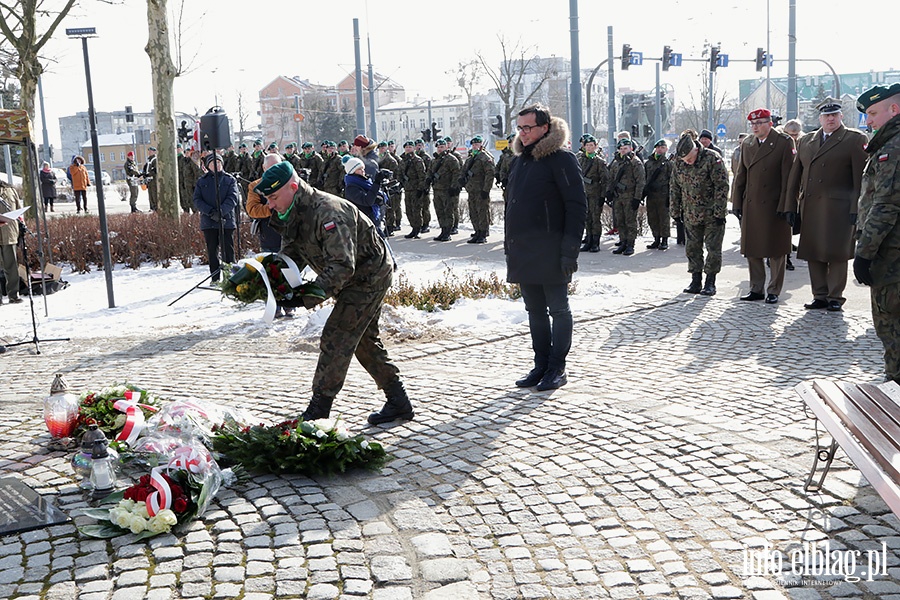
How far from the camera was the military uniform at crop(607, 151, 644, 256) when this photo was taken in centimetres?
1572

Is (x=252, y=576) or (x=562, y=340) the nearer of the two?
(x=252, y=576)

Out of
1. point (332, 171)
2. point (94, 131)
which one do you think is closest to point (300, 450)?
point (94, 131)

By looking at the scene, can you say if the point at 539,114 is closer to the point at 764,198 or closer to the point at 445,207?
the point at 764,198

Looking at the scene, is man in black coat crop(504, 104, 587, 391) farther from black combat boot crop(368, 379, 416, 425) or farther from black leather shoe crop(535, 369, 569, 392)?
black combat boot crop(368, 379, 416, 425)

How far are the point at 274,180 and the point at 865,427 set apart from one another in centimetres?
334

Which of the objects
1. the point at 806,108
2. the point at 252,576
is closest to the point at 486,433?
the point at 252,576

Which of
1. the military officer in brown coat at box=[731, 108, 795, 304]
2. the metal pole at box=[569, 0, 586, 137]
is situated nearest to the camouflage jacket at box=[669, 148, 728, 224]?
the military officer in brown coat at box=[731, 108, 795, 304]

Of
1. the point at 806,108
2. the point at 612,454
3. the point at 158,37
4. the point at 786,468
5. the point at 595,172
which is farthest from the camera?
the point at 806,108

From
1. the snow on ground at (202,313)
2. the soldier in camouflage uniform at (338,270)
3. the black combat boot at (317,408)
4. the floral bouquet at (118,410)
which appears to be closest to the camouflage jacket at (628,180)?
the snow on ground at (202,313)

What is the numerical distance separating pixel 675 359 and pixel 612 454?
8.88 feet

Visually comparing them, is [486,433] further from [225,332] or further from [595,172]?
[595,172]

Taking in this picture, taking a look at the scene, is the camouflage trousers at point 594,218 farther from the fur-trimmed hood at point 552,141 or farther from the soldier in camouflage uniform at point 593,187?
the fur-trimmed hood at point 552,141

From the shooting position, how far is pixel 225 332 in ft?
32.2

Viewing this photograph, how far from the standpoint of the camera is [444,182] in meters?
18.9
